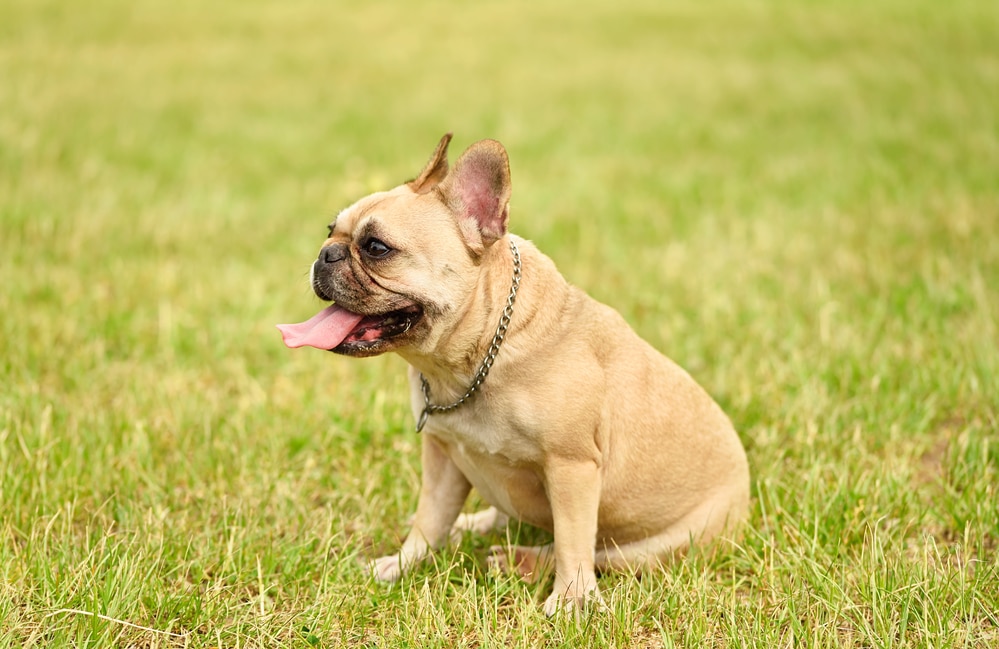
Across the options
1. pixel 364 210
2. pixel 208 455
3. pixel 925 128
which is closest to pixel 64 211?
pixel 208 455

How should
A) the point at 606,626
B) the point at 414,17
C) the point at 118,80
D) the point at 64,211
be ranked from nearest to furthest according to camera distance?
1. the point at 606,626
2. the point at 64,211
3. the point at 118,80
4. the point at 414,17

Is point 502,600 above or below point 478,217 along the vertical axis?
below

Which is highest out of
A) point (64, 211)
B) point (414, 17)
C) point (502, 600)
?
point (414, 17)

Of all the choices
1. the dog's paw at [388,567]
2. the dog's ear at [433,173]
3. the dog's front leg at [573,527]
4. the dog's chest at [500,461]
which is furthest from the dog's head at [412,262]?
the dog's paw at [388,567]

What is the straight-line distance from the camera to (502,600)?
3.77 meters

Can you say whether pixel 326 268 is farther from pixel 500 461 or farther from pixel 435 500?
pixel 435 500

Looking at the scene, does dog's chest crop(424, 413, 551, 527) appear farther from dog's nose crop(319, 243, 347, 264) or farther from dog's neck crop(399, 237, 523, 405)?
dog's nose crop(319, 243, 347, 264)

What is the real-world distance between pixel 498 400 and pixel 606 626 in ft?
2.75

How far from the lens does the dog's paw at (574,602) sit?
11.5 feet

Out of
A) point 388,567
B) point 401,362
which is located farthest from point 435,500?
point 401,362

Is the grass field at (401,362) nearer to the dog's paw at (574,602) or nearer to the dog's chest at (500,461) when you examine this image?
the dog's paw at (574,602)

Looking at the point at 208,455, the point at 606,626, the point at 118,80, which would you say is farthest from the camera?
the point at 118,80

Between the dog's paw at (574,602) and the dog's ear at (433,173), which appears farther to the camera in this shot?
the dog's ear at (433,173)

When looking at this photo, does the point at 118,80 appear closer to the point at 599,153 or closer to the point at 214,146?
the point at 214,146
